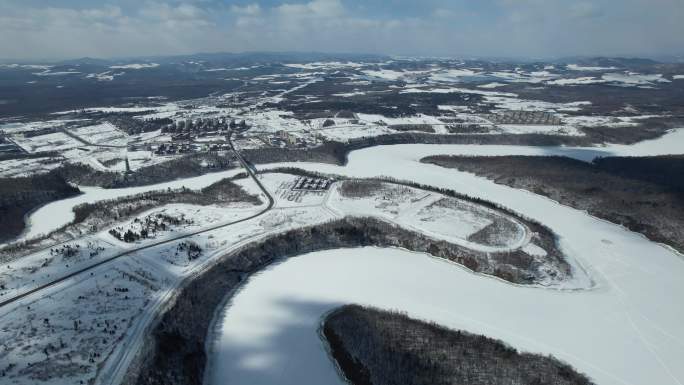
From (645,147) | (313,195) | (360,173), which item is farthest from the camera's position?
(645,147)

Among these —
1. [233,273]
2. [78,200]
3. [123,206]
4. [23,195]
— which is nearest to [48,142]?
[23,195]

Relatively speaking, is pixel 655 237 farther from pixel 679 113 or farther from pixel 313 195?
pixel 679 113

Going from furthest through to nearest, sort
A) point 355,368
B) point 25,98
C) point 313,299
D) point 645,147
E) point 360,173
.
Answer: point 25,98 → point 645,147 → point 360,173 → point 313,299 → point 355,368

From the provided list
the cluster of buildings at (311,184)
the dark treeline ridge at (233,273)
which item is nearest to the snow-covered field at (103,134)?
the cluster of buildings at (311,184)

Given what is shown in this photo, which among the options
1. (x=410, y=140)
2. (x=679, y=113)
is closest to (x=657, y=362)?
(x=410, y=140)

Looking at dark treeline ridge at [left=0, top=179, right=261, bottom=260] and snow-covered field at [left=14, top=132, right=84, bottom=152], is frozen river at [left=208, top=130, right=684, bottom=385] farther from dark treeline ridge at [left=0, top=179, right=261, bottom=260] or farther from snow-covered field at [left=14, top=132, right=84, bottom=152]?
snow-covered field at [left=14, top=132, right=84, bottom=152]
